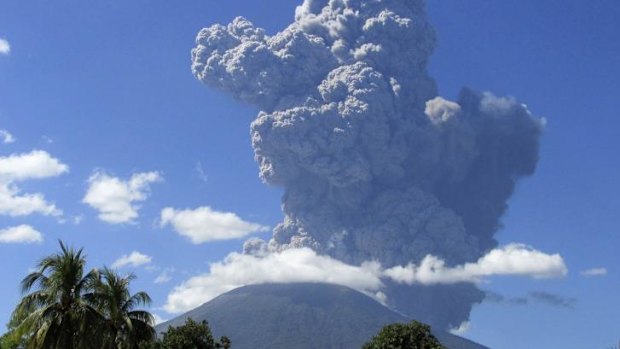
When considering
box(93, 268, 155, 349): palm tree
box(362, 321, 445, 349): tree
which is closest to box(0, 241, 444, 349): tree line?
box(93, 268, 155, 349): palm tree

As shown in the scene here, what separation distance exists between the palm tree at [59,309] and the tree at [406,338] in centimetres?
1763

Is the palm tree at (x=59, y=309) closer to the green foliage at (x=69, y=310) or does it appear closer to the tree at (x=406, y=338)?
the green foliage at (x=69, y=310)

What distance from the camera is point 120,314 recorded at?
3247cm

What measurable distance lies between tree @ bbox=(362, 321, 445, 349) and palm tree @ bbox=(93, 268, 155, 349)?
1437 cm

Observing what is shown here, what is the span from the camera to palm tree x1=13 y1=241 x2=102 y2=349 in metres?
29.4

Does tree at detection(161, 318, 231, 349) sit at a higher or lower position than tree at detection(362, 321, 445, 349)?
lower

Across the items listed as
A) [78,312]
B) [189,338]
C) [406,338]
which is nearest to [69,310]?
[78,312]

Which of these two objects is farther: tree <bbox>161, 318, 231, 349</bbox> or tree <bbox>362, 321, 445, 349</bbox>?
tree <bbox>362, 321, 445, 349</bbox>

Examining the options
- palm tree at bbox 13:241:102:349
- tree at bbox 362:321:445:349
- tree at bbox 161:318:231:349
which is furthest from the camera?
tree at bbox 362:321:445:349

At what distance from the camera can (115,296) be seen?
32.7 m

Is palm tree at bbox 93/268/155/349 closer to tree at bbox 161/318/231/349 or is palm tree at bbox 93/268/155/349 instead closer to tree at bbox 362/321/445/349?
tree at bbox 161/318/231/349

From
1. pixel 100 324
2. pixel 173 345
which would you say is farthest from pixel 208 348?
pixel 100 324

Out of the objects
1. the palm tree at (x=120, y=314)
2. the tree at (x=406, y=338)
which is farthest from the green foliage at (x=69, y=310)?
the tree at (x=406, y=338)

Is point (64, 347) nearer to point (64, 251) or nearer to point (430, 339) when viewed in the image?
point (64, 251)
